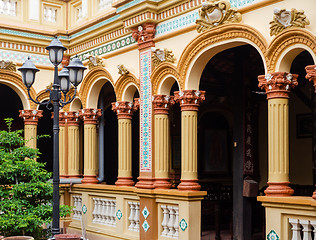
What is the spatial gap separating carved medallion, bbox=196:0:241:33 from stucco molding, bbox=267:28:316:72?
37.5 inches

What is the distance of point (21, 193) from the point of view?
10094 millimetres

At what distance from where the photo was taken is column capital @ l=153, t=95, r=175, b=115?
10.6 m

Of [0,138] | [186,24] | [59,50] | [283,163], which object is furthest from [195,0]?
[0,138]

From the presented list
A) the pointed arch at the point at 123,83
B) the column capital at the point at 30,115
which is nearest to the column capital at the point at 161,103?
the pointed arch at the point at 123,83

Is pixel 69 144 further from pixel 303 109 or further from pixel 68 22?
pixel 303 109

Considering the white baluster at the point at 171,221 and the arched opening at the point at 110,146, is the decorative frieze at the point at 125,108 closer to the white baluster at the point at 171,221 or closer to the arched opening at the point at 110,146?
the white baluster at the point at 171,221

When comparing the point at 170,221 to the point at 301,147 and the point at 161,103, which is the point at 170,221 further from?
the point at 301,147

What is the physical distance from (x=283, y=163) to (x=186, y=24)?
11.3ft

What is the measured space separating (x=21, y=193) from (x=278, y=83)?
17.2 feet

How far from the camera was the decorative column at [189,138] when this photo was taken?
32.6 ft

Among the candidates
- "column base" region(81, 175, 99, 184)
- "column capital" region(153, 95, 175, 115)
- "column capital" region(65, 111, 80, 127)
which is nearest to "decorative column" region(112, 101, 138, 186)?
"column capital" region(153, 95, 175, 115)

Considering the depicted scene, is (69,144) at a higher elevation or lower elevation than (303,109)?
lower

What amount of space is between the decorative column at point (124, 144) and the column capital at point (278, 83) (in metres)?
3.94

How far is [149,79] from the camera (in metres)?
10.9
